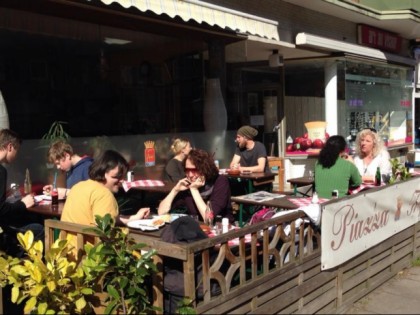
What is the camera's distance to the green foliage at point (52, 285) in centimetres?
328

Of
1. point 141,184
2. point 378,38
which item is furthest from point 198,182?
point 378,38

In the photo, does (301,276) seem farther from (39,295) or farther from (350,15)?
(350,15)

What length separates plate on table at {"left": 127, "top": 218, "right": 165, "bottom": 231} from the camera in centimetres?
391

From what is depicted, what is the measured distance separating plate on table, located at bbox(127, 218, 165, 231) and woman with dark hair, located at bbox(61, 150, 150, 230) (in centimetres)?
13

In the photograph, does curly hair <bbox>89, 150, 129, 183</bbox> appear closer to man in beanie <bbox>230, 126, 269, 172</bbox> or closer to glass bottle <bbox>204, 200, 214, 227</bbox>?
glass bottle <bbox>204, 200, 214, 227</bbox>

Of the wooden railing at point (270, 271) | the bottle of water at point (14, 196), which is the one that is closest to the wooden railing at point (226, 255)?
the wooden railing at point (270, 271)

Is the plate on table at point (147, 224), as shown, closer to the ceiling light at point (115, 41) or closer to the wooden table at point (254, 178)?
the wooden table at point (254, 178)

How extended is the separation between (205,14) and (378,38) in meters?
8.36

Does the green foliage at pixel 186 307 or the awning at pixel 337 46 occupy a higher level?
the awning at pixel 337 46

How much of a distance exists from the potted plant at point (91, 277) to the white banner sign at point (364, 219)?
5.34 feet

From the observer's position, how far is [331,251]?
4.26m

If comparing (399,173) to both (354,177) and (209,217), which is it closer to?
(354,177)

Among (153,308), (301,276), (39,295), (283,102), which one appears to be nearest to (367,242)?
(301,276)

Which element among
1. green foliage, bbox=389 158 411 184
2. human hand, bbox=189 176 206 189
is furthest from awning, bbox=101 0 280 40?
green foliage, bbox=389 158 411 184
